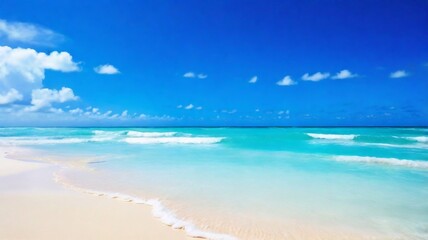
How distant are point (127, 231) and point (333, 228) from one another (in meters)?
2.95

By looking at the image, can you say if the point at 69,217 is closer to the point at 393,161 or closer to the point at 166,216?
the point at 166,216

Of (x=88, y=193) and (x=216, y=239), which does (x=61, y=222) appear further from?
(x=216, y=239)

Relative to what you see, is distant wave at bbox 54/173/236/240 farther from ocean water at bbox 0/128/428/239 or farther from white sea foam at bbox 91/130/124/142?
white sea foam at bbox 91/130/124/142

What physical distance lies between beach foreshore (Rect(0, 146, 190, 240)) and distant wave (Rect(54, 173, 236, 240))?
3.8 inches

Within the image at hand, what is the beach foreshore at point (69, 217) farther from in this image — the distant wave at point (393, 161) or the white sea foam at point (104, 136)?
the white sea foam at point (104, 136)

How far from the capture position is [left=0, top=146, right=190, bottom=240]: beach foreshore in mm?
3980

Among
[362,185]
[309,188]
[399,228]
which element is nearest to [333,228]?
[399,228]

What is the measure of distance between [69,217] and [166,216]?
4.85ft

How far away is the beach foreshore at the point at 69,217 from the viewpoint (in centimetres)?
398

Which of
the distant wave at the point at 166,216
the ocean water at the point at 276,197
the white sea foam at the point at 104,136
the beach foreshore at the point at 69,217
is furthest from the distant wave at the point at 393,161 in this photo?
the white sea foam at the point at 104,136

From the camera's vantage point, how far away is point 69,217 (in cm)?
461

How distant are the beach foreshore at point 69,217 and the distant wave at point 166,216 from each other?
10cm

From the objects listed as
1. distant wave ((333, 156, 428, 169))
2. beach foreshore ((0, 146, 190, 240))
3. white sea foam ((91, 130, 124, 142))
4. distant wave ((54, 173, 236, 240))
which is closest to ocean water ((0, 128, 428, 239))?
distant wave ((54, 173, 236, 240))

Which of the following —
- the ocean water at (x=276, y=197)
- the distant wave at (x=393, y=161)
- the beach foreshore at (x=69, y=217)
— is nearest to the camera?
the beach foreshore at (x=69, y=217)
